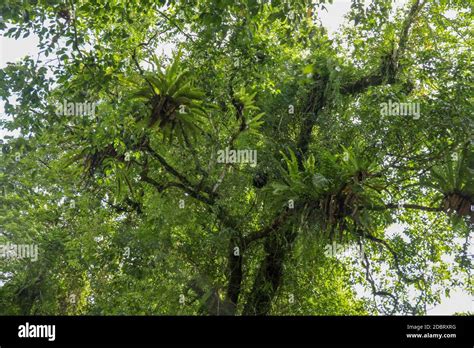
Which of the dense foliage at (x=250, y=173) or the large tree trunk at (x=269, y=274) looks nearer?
the dense foliage at (x=250, y=173)

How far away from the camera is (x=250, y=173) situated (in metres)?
6.55

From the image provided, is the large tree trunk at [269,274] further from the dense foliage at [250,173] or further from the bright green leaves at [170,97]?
the bright green leaves at [170,97]

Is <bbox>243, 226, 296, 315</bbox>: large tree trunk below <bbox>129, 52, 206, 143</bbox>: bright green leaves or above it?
below

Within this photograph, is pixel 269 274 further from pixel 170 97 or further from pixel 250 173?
pixel 170 97

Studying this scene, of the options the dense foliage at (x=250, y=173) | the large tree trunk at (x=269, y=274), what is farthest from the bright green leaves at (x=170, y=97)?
the large tree trunk at (x=269, y=274)

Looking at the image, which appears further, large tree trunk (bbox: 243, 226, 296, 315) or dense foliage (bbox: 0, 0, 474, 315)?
large tree trunk (bbox: 243, 226, 296, 315)

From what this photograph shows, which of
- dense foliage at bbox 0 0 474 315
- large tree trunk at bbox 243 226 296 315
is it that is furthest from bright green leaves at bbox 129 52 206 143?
large tree trunk at bbox 243 226 296 315

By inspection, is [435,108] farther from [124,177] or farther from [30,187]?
[30,187]

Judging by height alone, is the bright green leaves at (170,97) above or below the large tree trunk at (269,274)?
above

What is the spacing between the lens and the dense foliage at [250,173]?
5.27 m

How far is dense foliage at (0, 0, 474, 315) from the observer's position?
17.3 feet

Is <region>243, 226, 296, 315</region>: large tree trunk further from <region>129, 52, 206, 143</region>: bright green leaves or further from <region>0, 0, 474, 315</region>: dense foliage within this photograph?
<region>129, 52, 206, 143</region>: bright green leaves

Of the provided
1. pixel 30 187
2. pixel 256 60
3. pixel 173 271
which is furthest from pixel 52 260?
pixel 256 60

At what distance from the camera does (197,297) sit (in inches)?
257
